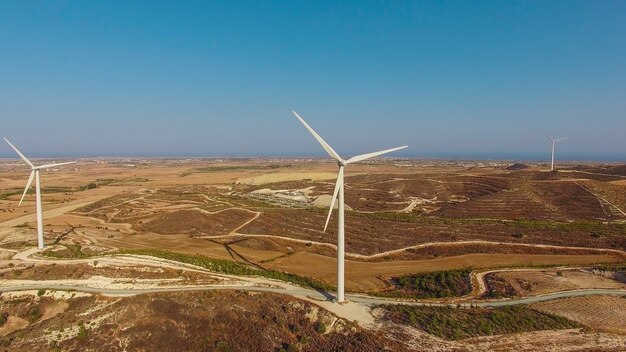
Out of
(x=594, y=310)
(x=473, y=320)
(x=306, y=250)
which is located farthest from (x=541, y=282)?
(x=306, y=250)

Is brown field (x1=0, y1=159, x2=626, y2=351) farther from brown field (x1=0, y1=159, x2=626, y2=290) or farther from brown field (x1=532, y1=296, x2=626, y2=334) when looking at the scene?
brown field (x1=0, y1=159, x2=626, y2=290)

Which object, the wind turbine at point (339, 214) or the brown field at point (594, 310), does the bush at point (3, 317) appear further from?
the brown field at point (594, 310)

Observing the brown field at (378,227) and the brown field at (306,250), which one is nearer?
the brown field at (306,250)

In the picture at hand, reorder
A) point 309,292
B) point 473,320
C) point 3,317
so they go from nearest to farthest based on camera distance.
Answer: point 473,320 < point 3,317 < point 309,292

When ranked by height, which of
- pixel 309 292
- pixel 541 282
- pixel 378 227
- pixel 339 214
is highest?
pixel 339 214

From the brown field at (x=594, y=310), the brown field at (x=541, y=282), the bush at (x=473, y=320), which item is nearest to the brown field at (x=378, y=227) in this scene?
the brown field at (x=541, y=282)

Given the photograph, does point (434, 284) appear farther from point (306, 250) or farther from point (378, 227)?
point (378, 227)

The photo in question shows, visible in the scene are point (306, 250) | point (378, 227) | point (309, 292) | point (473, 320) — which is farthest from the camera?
point (378, 227)

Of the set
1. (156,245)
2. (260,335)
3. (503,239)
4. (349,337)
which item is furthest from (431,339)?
(156,245)
